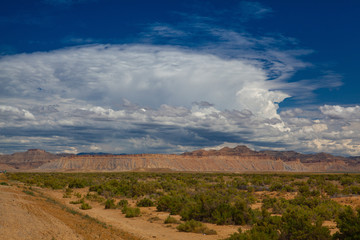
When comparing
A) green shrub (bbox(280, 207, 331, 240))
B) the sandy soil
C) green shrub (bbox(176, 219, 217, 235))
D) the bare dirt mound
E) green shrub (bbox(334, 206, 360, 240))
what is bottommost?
the sandy soil

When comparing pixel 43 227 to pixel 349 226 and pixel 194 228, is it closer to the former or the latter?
pixel 194 228

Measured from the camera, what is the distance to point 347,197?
93.2ft

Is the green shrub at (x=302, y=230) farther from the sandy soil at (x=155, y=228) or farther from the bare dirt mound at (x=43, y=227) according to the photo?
the bare dirt mound at (x=43, y=227)

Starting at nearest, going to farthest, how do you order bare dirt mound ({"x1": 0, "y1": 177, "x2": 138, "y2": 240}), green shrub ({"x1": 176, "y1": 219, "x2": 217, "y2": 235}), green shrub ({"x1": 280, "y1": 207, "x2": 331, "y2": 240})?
green shrub ({"x1": 280, "y1": 207, "x2": 331, "y2": 240})
bare dirt mound ({"x1": 0, "y1": 177, "x2": 138, "y2": 240})
green shrub ({"x1": 176, "y1": 219, "x2": 217, "y2": 235})

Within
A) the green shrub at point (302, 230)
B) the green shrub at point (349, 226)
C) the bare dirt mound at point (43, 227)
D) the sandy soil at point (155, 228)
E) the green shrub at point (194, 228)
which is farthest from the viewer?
the green shrub at point (194, 228)

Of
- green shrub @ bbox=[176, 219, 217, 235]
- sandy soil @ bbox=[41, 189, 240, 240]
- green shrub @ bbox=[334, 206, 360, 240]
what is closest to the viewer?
green shrub @ bbox=[334, 206, 360, 240]

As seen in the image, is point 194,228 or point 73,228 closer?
point 73,228

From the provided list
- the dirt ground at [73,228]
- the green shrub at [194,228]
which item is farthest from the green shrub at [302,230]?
the green shrub at [194,228]

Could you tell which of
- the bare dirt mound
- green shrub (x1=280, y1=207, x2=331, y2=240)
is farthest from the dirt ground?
green shrub (x1=280, y1=207, x2=331, y2=240)

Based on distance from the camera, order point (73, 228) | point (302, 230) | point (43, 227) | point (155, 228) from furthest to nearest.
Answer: point (155, 228) → point (73, 228) → point (43, 227) → point (302, 230)

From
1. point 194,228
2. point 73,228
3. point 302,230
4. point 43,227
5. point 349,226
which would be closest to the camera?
point 349,226

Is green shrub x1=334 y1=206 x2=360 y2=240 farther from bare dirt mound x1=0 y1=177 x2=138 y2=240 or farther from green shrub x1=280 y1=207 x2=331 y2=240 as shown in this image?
bare dirt mound x1=0 y1=177 x2=138 y2=240

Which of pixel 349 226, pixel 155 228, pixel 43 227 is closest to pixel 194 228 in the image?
pixel 155 228

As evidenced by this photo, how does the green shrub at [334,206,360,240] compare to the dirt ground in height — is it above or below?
above
